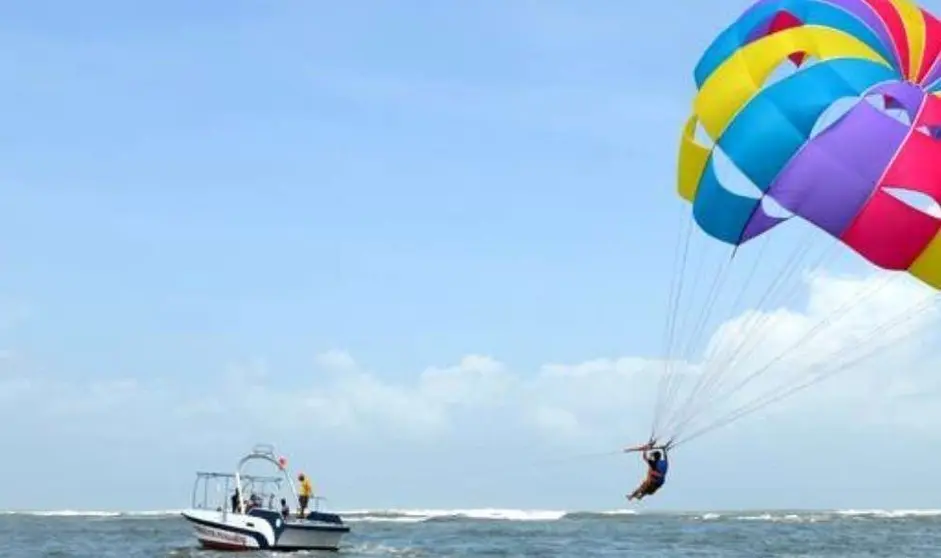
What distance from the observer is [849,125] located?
17.9 meters

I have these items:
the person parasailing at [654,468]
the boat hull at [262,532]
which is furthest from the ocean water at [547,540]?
the person parasailing at [654,468]

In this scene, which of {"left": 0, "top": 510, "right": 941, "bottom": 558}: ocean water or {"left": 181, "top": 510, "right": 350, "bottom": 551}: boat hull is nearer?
{"left": 181, "top": 510, "right": 350, "bottom": 551}: boat hull

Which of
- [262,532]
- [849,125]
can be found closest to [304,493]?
[262,532]

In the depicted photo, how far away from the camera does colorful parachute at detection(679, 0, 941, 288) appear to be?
57.8ft

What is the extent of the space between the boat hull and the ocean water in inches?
12.0

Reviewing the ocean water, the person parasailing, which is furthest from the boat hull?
the person parasailing

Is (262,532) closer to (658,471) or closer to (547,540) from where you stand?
(547,540)

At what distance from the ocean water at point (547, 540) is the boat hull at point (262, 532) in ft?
1.00

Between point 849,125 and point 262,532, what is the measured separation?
21.1 m

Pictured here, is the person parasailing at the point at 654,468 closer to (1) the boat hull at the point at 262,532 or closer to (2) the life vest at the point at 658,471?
(2) the life vest at the point at 658,471

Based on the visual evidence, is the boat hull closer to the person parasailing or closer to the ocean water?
the ocean water

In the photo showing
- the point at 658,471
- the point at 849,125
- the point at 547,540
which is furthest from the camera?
the point at 547,540

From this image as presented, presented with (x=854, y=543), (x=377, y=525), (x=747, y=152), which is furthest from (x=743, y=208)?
(x=377, y=525)

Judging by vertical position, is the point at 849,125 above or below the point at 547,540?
above
